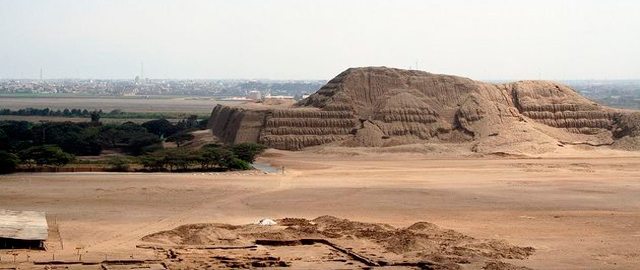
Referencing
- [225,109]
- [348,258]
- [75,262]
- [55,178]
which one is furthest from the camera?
[225,109]

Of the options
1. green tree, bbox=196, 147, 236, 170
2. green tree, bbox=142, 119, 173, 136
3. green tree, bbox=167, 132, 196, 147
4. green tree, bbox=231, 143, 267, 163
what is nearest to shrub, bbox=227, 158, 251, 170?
green tree, bbox=196, 147, 236, 170

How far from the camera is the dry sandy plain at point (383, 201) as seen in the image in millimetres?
32688

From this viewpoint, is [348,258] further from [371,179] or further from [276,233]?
[371,179]

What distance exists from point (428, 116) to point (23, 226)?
4379cm

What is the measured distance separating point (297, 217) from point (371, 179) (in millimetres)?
14677

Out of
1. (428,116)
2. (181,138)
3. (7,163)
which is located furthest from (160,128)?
(7,163)

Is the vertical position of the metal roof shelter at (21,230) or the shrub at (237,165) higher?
the metal roof shelter at (21,230)

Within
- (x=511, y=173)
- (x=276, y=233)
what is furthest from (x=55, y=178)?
(x=511, y=173)

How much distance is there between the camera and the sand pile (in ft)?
98.5

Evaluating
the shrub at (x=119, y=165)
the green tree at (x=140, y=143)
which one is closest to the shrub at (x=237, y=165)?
the shrub at (x=119, y=165)

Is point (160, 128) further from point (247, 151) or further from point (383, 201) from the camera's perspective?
point (383, 201)

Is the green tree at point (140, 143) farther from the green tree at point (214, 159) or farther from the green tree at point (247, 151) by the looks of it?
the green tree at point (214, 159)

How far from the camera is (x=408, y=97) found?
72812 millimetres

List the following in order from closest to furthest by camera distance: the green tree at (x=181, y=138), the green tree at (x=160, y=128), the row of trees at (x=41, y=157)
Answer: the row of trees at (x=41, y=157)
the green tree at (x=181, y=138)
the green tree at (x=160, y=128)
